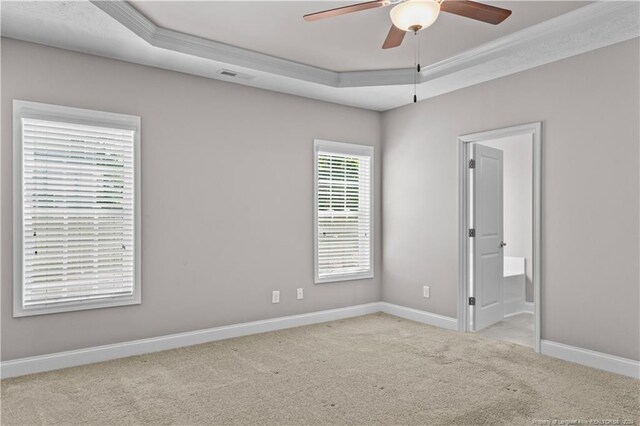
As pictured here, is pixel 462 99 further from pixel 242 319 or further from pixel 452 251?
pixel 242 319

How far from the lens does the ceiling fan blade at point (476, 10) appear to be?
2389mm

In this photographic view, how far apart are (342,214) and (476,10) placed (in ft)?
10.5

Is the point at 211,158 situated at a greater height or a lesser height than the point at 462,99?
lesser

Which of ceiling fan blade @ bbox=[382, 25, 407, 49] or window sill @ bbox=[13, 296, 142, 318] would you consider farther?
window sill @ bbox=[13, 296, 142, 318]

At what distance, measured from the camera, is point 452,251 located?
4.87 meters

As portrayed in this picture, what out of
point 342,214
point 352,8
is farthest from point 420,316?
point 352,8

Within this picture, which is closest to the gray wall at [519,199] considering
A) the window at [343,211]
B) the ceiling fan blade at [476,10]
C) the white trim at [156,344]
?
the window at [343,211]

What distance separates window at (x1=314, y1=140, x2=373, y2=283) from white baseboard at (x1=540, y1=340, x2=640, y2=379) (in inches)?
89.7

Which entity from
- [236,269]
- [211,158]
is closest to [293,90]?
[211,158]

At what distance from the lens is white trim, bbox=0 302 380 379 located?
11.2ft

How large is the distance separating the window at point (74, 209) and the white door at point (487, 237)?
3470mm

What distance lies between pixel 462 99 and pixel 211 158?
273 centimetres

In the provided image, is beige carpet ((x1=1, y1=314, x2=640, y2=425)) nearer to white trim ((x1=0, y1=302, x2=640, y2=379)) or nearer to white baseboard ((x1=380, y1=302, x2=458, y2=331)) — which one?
white trim ((x1=0, y1=302, x2=640, y2=379))

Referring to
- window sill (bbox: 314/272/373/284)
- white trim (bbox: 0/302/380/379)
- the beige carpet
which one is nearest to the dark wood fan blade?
the beige carpet
